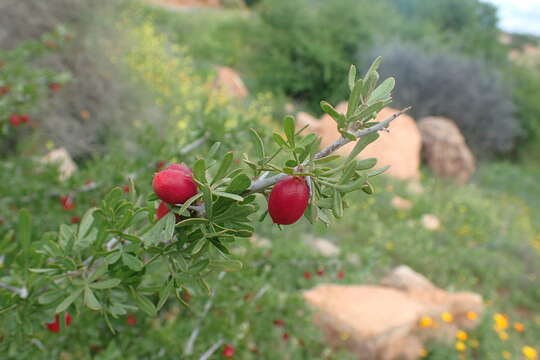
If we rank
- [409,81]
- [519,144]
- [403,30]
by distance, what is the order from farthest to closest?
[403,30] → [519,144] → [409,81]

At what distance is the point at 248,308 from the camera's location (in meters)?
1.73

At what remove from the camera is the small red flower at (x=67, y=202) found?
172cm

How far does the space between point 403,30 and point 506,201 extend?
21.2 feet

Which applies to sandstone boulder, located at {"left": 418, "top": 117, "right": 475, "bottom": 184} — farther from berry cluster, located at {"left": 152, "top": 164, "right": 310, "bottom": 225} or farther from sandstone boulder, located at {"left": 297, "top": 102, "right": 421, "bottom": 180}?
berry cluster, located at {"left": 152, "top": 164, "right": 310, "bottom": 225}

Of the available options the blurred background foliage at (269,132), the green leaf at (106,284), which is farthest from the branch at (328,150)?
the blurred background foliage at (269,132)

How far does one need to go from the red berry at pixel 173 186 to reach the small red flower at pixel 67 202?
4.22 feet

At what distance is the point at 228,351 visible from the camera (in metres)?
1.54

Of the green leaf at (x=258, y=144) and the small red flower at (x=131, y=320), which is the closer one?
the green leaf at (x=258, y=144)

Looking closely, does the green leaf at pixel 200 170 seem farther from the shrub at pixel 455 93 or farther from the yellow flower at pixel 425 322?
the shrub at pixel 455 93

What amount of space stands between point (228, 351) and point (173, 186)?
1.11 meters

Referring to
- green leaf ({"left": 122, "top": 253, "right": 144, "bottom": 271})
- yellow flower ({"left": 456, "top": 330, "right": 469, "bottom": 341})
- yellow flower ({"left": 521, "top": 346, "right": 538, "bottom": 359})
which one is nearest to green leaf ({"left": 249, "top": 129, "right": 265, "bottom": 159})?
green leaf ({"left": 122, "top": 253, "right": 144, "bottom": 271})

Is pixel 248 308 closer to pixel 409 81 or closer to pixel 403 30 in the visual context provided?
pixel 409 81

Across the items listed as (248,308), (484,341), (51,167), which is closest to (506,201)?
(484,341)

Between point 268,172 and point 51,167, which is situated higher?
point 268,172
